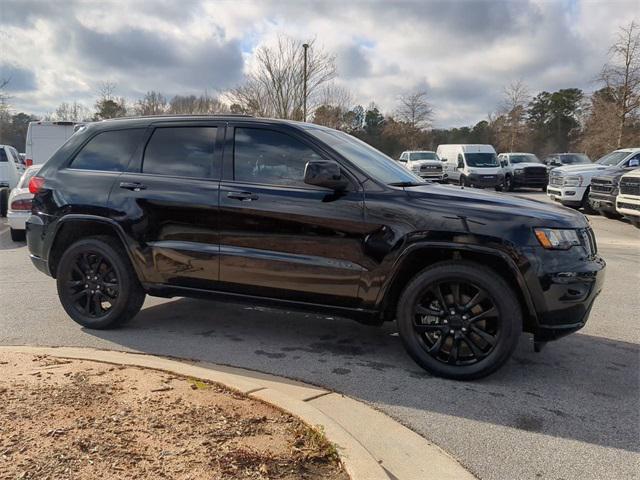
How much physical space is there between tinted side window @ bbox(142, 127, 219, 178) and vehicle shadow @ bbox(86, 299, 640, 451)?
1.50 meters

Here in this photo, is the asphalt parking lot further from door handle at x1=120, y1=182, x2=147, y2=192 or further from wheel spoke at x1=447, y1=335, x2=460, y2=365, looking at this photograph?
door handle at x1=120, y1=182, x2=147, y2=192

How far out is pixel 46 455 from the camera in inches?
102

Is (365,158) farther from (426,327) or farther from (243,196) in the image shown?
(426,327)

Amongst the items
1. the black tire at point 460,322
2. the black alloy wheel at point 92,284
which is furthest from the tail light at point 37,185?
the black tire at point 460,322

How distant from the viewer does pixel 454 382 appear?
392 cm

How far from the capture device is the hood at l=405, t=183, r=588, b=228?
12.3 feet

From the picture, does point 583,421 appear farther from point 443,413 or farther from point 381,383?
point 381,383

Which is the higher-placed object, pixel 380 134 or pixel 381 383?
pixel 380 134

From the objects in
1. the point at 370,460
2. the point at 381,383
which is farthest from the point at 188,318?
the point at 370,460

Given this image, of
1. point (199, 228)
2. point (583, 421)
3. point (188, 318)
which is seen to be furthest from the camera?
point (188, 318)

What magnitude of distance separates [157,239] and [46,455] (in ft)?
7.43

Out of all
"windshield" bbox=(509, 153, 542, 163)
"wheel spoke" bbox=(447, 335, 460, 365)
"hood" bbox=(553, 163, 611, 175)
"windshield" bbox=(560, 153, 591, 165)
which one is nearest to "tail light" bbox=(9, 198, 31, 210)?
"wheel spoke" bbox=(447, 335, 460, 365)

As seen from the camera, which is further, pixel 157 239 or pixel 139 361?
pixel 157 239

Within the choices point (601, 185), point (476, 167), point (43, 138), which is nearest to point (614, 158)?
point (601, 185)
